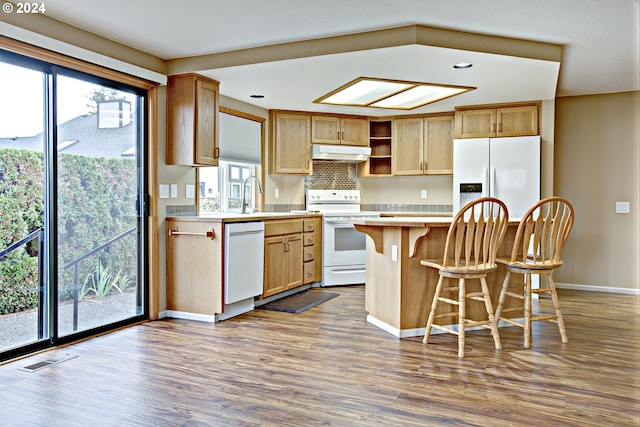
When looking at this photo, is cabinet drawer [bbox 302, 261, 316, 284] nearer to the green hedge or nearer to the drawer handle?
Result: the drawer handle

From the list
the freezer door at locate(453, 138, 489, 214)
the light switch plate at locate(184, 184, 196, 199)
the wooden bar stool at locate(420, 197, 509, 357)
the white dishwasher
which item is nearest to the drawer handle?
the white dishwasher

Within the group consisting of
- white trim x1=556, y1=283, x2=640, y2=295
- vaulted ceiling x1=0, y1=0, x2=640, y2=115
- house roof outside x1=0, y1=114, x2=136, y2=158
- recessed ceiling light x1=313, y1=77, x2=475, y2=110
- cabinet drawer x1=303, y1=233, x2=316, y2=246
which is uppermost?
vaulted ceiling x1=0, y1=0, x2=640, y2=115

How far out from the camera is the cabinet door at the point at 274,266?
15.3ft

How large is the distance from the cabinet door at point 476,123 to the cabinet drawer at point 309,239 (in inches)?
79.7

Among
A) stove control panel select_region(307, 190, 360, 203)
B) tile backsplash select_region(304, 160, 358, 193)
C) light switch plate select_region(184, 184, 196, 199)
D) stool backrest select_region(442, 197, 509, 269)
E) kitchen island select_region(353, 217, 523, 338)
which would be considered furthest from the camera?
tile backsplash select_region(304, 160, 358, 193)

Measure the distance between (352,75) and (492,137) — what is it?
2088 mm

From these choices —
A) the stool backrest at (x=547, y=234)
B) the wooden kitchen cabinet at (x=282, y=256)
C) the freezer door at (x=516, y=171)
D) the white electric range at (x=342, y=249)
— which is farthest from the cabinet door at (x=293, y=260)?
the stool backrest at (x=547, y=234)

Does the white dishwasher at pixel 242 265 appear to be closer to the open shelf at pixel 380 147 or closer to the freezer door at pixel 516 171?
the open shelf at pixel 380 147

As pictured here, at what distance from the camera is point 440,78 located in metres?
4.36

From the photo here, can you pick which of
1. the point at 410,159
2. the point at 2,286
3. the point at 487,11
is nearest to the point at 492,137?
the point at 410,159

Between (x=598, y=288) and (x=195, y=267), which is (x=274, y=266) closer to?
(x=195, y=267)

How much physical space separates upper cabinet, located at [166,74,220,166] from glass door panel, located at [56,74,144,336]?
297 millimetres

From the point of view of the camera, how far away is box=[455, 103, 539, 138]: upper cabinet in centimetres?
535

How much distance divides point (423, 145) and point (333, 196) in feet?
4.26
